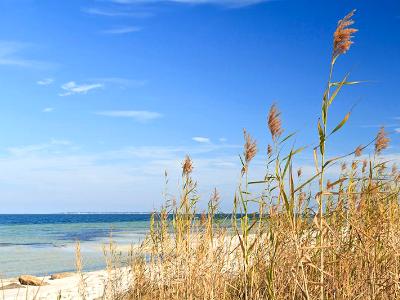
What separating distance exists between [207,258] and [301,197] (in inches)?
48.8

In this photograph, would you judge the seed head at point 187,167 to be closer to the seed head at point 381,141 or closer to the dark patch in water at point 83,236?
the seed head at point 381,141

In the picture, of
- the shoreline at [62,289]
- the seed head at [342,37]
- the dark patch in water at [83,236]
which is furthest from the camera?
the dark patch in water at [83,236]

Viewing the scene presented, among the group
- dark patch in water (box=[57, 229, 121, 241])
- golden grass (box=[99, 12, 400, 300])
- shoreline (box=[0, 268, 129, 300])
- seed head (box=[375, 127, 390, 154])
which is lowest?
dark patch in water (box=[57, 229, 121, 241])

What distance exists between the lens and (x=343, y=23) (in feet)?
9.30

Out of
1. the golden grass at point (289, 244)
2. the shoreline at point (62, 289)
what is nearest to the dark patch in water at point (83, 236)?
the shoreline at point (62, 289)

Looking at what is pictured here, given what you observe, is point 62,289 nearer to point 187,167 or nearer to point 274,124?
point 187,167

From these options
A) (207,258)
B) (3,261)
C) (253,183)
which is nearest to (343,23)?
(253,183)

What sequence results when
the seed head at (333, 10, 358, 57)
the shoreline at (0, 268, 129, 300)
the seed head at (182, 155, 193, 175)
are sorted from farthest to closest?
the shoreline at (0, 268, 129, 300) → the seed head at (182, 155, 193, 175) → the seed head at (333, 10, 358, 57)

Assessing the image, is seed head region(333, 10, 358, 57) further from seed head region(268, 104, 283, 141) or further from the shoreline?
the shoreline

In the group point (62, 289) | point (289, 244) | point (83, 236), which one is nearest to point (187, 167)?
point (289, 244)

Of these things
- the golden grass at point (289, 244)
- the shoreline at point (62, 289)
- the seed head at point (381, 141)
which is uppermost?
the seed head at point (381, 141)

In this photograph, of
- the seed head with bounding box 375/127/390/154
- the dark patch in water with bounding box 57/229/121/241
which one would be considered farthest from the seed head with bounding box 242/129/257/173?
the dark patch in water with bounding box 57/229/121/241

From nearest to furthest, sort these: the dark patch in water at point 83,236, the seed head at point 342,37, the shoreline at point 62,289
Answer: the seed head at point 342,37, the shoreline at point 62,289, the dark patch in water at point 83,236

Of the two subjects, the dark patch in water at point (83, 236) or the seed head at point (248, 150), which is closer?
the seed head at point (248, 150)
